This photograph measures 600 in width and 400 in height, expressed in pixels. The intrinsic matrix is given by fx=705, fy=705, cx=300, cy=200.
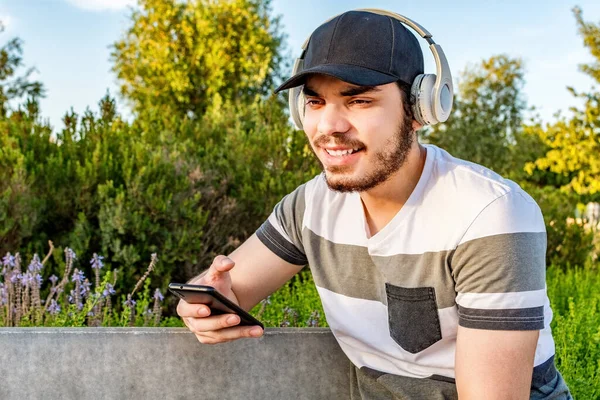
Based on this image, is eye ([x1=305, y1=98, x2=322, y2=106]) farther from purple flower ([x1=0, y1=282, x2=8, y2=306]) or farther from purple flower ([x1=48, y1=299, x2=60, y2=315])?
purple flower ([x1=0, y1=282, x2=8, y2=306])

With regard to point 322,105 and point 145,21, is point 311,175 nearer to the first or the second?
point 322,105

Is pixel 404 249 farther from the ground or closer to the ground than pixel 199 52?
closer to the ground

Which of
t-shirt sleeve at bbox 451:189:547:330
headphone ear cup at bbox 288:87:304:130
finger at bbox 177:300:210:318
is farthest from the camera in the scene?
headphone ear cup at bbox 288:87:304:130

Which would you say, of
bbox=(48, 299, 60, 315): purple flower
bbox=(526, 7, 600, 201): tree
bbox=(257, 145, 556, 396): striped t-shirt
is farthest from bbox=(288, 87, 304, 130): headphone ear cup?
bbox=(526, 7, 600, 201): tree

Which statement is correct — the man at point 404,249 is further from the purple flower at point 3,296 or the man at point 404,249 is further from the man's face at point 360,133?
the purple flower at point 3,296

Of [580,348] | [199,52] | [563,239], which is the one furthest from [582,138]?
[199,52]

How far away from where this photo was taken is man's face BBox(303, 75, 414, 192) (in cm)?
182

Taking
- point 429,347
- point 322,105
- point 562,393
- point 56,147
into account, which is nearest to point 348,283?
point 429,347

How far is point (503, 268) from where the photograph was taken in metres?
1.61

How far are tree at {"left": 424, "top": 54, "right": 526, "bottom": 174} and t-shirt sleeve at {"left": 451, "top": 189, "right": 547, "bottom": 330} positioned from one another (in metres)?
17.5

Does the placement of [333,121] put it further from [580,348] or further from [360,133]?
[580,348]

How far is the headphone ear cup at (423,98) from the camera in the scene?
1.82 meters

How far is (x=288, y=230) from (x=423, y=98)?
0.63 metres

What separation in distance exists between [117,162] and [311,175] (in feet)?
5.28
